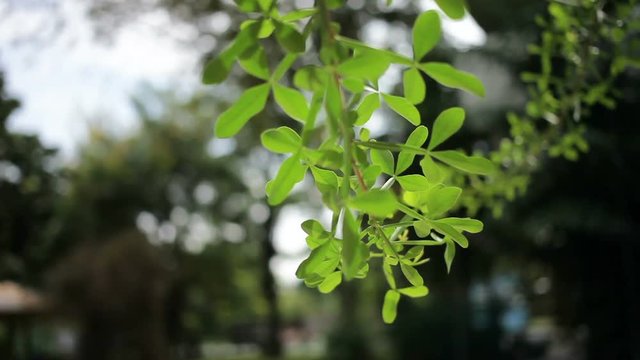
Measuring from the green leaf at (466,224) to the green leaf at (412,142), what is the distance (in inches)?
1.1

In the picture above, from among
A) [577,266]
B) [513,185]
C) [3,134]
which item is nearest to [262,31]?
[513,185]

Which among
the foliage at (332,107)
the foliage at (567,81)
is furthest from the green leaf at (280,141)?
the foliage at (567,81)

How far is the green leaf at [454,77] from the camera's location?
19 cm

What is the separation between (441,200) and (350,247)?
0.22ft

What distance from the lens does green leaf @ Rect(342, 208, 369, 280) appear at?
0.18 meters

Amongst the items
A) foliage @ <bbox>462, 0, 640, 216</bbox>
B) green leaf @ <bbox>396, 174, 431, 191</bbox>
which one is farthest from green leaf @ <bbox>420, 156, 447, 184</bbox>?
foliage @ <bbox>462, 0, 640, 216</bbox>

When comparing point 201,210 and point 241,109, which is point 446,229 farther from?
point 201,210

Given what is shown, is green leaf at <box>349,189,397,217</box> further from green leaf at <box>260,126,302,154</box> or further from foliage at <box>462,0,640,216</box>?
foliage at <box>462,0,640,216</box>

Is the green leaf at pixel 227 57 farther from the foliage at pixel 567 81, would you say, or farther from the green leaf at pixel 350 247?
the foliage at pixel 567 81

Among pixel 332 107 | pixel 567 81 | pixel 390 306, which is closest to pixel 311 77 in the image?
pixel 332 107

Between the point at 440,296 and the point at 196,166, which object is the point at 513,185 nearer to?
the point at 440,296

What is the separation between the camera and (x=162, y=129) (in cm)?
855

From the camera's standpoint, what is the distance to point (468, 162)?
0.22 metres

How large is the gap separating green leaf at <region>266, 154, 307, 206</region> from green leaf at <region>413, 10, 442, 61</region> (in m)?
0.05
